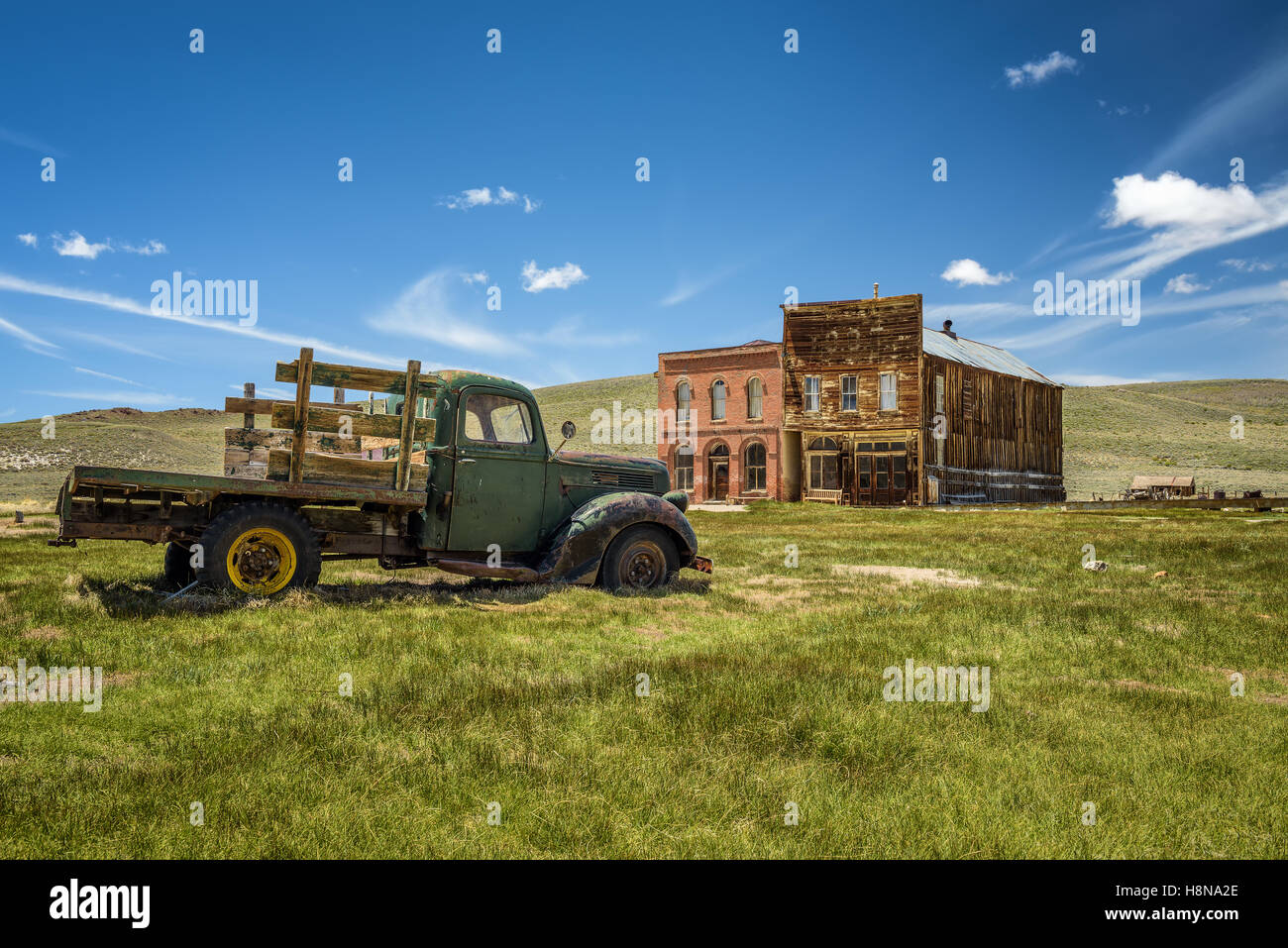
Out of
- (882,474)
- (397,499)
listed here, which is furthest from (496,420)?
(882,474)

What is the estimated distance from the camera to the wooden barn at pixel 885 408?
32562mm

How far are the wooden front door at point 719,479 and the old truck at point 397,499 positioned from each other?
27.0 meters

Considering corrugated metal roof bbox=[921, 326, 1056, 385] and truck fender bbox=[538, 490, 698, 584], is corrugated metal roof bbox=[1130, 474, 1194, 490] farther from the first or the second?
truck fender bbox=[538, 490, 698, 584]

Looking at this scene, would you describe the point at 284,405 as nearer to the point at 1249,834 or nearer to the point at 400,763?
the point at 400,763

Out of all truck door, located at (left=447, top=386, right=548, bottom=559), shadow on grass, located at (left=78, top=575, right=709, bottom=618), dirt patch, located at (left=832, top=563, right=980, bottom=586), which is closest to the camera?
shadow on grass, located at (left=78, top=575, right=709, bottom=618)

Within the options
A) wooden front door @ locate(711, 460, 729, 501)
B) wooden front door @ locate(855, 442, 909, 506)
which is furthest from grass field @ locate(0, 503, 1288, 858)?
wooden front door @ locate(711, 460, 729, 501)

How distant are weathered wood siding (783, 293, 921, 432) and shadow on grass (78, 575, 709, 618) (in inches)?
1006

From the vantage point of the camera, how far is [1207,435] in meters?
79.5

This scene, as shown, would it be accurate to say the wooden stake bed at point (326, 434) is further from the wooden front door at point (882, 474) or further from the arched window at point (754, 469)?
the arched window at point (754, 469)

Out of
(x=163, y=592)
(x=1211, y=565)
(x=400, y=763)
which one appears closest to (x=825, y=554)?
(x=1211, y=565)

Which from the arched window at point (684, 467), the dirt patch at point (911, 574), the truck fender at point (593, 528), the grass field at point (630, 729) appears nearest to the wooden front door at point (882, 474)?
the arched window at point (684, 467)

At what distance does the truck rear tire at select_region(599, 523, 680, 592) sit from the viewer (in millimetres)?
8625

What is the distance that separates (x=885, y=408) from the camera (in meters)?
33.2
